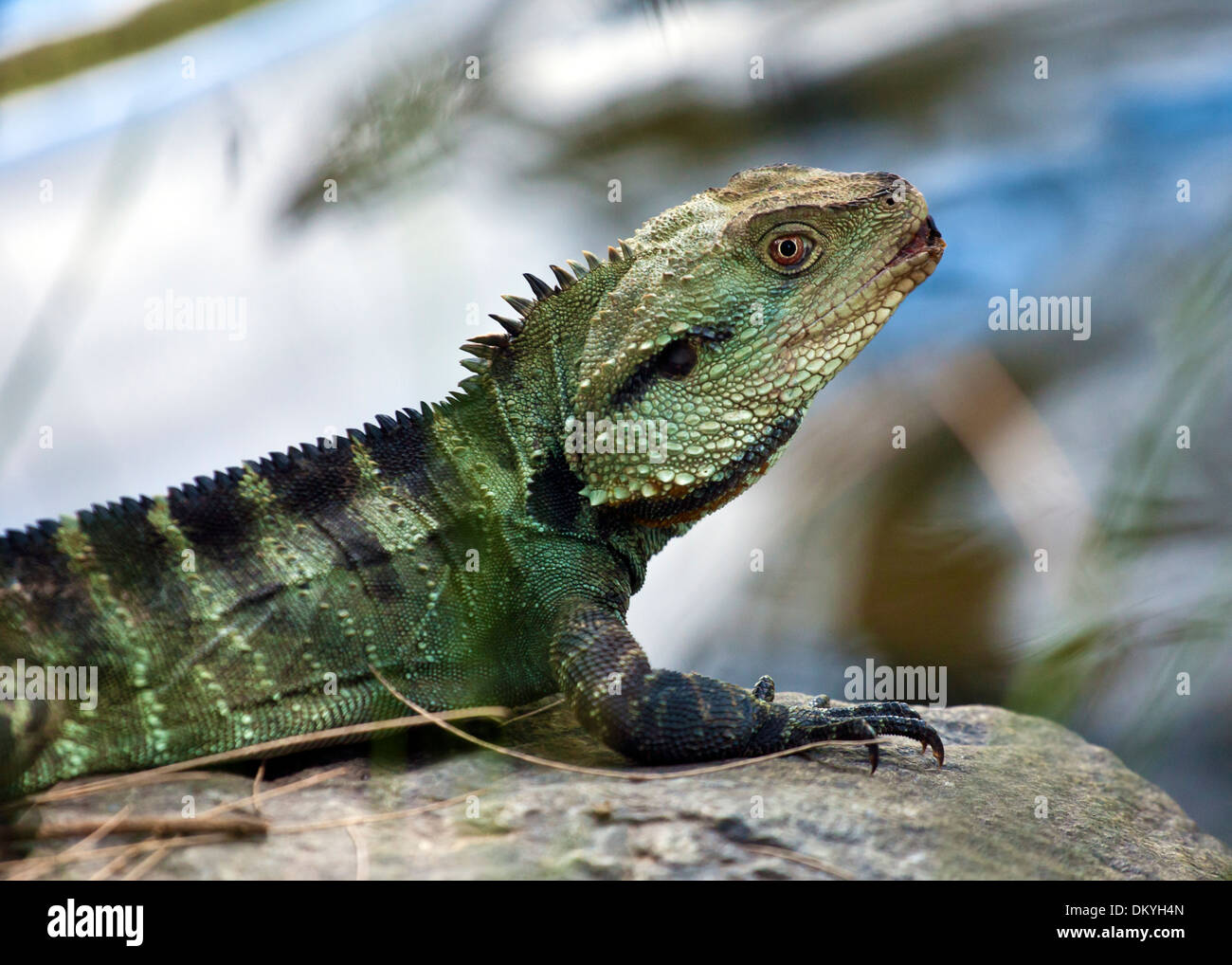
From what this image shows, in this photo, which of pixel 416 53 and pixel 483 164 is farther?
pixel 483 164

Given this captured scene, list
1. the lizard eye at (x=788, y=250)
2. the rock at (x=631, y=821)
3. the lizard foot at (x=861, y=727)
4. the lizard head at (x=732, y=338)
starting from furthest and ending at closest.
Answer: the lizard eye at (x=788, y=250) → the lizard head at (x=732, y=338) → the lizard foot at (x=861, y=727) → the rock at (x=631, y=821)

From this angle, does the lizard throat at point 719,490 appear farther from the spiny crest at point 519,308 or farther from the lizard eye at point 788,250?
the spiny crest at point 519,308

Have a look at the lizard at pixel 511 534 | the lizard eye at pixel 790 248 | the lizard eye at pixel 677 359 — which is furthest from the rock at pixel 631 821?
the lizard eye at pixel 790 248

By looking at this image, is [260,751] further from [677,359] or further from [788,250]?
[788,250]

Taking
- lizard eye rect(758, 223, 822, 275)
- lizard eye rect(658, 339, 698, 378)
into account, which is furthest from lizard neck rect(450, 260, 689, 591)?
lizard eye rect(758, 223, 822, 275)

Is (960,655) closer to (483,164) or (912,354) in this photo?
(912,354)

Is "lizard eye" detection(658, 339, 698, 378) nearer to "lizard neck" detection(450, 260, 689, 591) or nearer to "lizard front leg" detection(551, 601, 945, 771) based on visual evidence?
"lizard neck" detection(450, 260, 689, 591)
